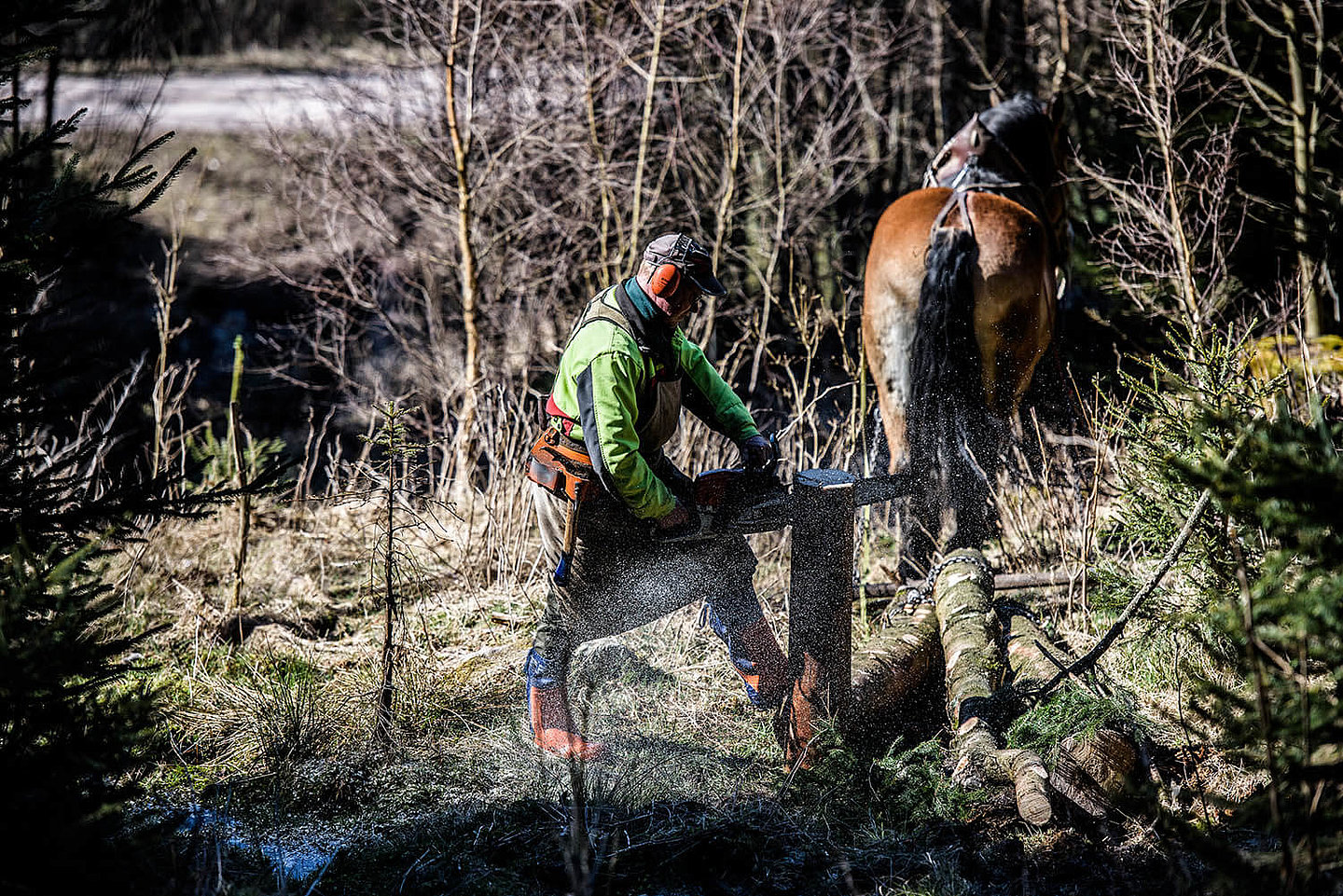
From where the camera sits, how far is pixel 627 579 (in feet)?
12.6

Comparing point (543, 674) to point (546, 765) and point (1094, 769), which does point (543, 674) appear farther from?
point (1094, 769)

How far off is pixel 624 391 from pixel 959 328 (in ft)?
7.94

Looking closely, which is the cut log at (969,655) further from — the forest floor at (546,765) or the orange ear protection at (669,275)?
the orange ear protection at (669,275)

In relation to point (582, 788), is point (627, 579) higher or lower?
higher

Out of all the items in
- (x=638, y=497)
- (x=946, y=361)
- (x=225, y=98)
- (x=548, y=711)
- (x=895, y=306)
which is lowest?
(x=548, y=711)

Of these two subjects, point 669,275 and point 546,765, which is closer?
point 669,275

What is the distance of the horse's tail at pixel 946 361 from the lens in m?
4.98

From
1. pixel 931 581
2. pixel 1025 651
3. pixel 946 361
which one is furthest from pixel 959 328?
pixel 1025 651

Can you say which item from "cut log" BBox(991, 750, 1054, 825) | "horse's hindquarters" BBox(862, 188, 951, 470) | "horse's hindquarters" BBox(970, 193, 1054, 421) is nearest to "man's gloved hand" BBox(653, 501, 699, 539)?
"cut log" BBox(991, 750, 1054, 825)

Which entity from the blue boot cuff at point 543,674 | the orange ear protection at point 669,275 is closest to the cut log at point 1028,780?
the blue boot cuff at point 543,674

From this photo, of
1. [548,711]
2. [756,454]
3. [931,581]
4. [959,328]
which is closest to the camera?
[756,454]

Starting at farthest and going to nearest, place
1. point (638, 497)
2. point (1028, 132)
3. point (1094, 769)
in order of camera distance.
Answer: point (1028, 132) → point (638, 497) → point (1094, 769)

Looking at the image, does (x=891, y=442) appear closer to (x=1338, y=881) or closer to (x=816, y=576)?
(x=816, y=576)

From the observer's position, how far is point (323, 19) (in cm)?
1817
